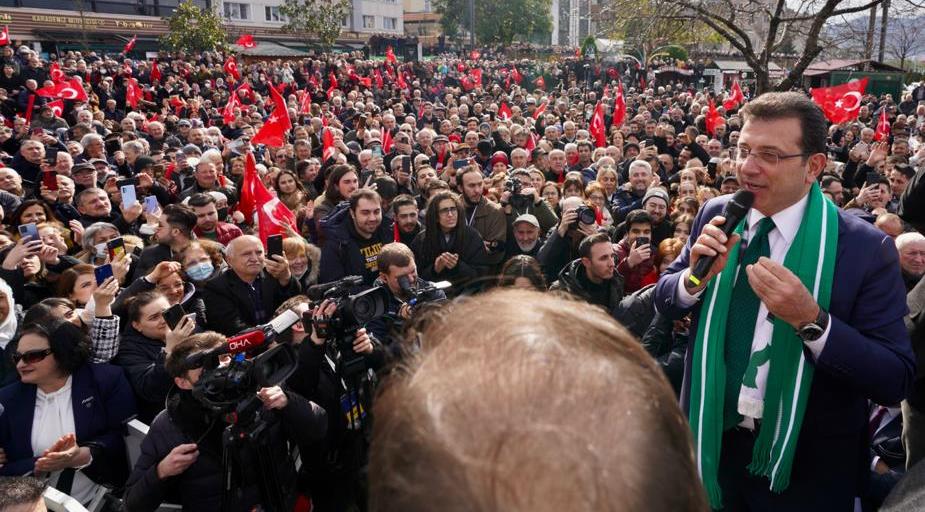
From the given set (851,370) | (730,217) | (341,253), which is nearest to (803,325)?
(851,370)

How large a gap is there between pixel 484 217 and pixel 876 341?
4.23 meters

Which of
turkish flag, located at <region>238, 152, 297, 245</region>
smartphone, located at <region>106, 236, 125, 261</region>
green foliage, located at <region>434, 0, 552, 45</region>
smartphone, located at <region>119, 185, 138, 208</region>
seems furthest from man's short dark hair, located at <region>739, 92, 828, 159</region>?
green foliage, located at <region>434, 0, 552, 45</region>

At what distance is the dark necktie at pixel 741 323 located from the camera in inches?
74.3

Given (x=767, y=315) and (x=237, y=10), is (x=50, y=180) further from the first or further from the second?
(x=237, y=10)

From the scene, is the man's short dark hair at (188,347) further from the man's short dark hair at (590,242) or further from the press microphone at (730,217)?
the man's short dark hair at (590,242)

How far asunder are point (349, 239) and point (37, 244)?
78.8 inches

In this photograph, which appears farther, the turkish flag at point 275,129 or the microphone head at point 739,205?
the turkish flag at point 275,129

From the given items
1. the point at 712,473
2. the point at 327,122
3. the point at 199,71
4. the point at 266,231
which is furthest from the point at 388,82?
the point at 712,473

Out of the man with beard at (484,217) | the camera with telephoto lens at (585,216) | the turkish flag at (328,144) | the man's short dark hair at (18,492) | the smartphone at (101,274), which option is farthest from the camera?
the turkish flag at (328,144)

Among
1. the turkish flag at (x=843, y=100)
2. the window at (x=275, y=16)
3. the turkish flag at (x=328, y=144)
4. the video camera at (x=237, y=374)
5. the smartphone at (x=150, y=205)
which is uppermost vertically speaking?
the window at (x=275, y=16)

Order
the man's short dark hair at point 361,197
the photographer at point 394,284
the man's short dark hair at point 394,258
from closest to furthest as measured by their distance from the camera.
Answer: the photographer at point 394,284 < the man's short dark hair at point 394,258 < the man's short dark hair at point 361,197

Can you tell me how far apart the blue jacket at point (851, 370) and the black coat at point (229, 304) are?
3.29 m

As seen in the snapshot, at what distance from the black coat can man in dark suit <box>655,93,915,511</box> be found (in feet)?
9.94

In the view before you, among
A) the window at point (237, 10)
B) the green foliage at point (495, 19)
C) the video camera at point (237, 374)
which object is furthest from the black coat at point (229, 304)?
the green foliage at point (495, 19)
